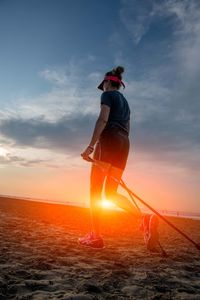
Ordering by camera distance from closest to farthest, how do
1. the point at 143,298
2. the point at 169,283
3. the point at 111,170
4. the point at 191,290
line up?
the point at 143,298, the point at 191,290, the point at 169,283, the point at 111,170

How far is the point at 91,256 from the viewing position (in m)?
4.73

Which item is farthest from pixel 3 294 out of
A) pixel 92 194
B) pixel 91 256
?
pixel 92 194

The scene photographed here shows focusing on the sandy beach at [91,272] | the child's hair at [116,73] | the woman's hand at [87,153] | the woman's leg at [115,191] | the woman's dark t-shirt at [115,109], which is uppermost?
the child's hair at [116,73]

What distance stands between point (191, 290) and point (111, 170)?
106 inches

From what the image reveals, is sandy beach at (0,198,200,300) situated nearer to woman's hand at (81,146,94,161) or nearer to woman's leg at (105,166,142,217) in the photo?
woman's leg at (105,166,142,217)

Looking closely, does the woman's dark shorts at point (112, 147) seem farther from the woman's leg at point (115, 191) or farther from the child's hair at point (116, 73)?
the child's hair at point (116, 73)

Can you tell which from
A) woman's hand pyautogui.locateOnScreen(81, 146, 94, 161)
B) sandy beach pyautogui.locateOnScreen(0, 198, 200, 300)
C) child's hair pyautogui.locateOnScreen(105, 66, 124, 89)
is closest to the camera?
sandy beach pyautogui.locateOnScreen(0, 198, 200, 300)

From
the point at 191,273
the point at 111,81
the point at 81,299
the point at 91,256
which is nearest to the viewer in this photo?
the point at 81,299

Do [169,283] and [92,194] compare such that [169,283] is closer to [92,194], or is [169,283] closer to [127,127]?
[92,194]

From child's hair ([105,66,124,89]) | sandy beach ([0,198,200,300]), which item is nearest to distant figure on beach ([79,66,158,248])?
child's hair ([105,66,124,89])

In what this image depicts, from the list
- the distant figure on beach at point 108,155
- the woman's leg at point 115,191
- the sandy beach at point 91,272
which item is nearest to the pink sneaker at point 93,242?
the distant figure on beach at point 108,155

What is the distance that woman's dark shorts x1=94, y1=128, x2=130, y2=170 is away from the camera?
5512 mm

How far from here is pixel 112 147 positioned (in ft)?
18.1

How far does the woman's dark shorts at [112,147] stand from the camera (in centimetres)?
551
